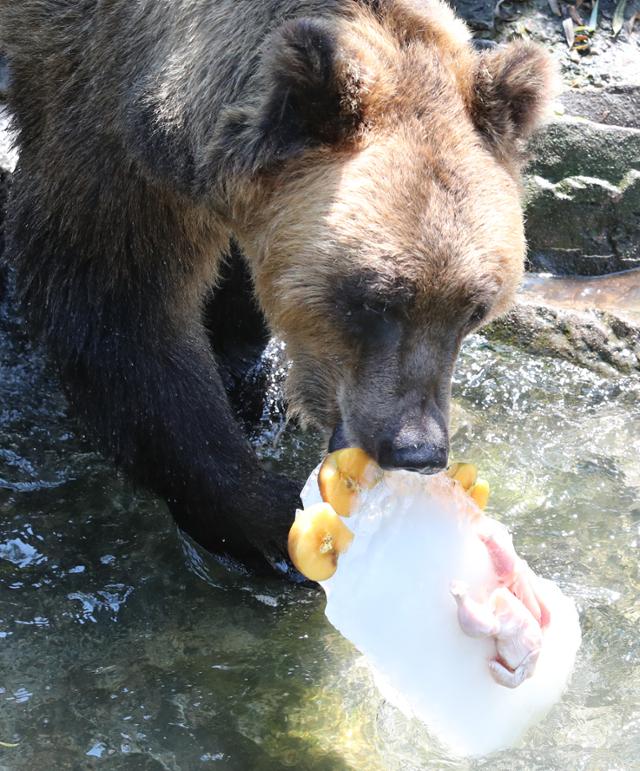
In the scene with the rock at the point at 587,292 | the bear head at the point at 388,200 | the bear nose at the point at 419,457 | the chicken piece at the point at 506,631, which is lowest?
the rock at the point at 587,292

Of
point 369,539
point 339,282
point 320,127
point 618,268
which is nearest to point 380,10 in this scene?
point 320,127

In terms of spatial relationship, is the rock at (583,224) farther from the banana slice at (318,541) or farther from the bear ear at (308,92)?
the banana slice at (318,541)

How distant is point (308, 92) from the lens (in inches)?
165

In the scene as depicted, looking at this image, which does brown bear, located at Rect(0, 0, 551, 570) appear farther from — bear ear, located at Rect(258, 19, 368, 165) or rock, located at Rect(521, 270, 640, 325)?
rock, located at Rect(521, 270, 640, 325)

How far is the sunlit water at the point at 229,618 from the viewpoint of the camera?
4.33 metres

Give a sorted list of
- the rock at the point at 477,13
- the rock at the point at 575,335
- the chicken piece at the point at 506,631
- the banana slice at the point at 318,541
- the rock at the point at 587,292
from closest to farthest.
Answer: the chicken piece at the point at 506,631
the banana slice at the point at 318,541
the rock at the point at 575,335
the rock at the point at 587,292
the rock at the point at 477,13

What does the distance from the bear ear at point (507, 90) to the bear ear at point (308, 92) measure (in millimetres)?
569

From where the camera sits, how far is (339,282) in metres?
4.31

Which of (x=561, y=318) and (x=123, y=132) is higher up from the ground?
(x=123, y=132)

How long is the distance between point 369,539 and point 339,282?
0.98 m

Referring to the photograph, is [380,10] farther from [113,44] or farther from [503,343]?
[503,343]

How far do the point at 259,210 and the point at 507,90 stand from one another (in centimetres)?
110

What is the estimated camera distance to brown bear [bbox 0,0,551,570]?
4.19 m

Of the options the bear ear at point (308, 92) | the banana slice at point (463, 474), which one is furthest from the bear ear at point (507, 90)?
the banana slice at point (463, 474)
